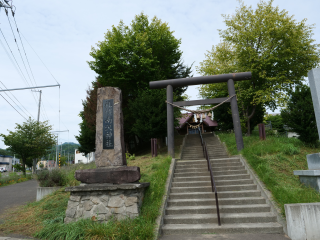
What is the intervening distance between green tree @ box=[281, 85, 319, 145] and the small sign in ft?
24.1

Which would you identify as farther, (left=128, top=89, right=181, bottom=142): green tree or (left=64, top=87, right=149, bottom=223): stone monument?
(left=128, top=89, right=181, bottom=142): green tree

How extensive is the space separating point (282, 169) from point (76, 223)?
20.6 ft

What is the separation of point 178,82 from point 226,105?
10.9m

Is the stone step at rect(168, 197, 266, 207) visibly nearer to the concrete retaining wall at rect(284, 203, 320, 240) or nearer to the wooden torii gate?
the concrete retaining wall at rect(284, 203, 320, 240)

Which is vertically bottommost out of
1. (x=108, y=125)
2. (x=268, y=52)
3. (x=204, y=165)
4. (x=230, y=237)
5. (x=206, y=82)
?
(x=230, y=237)

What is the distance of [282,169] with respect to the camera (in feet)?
22.9

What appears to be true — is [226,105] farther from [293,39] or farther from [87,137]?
[87,137]

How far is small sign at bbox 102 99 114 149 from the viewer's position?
608 centimetres

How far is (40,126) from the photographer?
22.0m

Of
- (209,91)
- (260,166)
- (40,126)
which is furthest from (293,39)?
(40,126)

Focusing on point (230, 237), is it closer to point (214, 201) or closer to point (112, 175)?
point (214, 201)

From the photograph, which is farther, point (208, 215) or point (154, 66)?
point (154, 66)

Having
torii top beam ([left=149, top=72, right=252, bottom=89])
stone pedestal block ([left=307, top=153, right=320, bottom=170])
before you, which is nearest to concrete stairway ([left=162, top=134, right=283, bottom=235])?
stone pedestal block ([left=307, top=153, right=320, bottom=170])

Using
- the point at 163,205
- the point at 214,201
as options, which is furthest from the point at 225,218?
the point at 163,205
